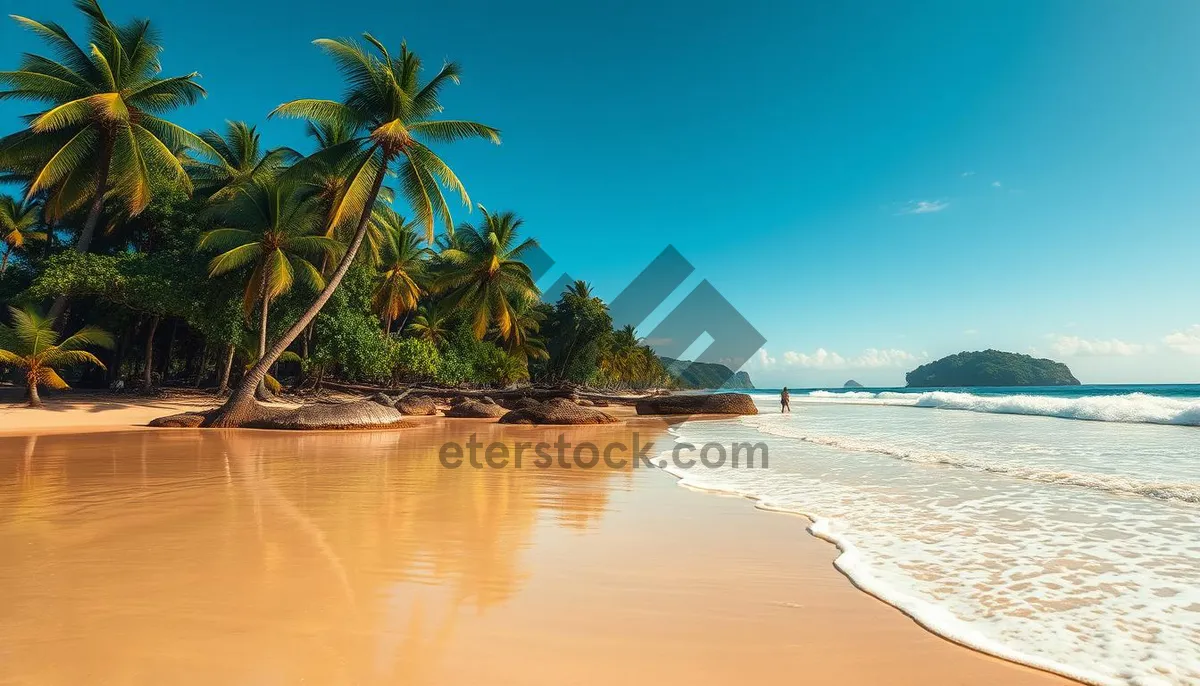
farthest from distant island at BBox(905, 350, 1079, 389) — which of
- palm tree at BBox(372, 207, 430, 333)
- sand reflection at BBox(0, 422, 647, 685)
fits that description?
sand reflection at BBox(0, 422, 647, 685)

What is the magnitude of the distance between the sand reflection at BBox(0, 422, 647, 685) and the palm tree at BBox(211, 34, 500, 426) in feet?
37.2

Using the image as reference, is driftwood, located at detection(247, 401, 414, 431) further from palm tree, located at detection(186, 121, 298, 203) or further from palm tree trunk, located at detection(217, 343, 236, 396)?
palm tree, located at detection(186, 121, 298, 203)

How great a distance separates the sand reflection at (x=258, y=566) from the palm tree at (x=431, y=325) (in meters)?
28.4

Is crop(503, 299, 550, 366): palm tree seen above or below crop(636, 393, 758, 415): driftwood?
above

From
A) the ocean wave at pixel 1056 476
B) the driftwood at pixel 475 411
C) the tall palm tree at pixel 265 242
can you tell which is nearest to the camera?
the ocean wave at pixel 1056 476

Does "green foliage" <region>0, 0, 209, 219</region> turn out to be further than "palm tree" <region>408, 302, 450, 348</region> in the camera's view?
No

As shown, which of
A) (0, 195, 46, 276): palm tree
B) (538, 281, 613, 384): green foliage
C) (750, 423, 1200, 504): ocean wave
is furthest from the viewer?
(538, 281, 613, 384): green foliage

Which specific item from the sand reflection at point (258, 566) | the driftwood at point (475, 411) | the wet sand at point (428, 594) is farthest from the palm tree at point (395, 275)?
the wet sand at point (428, 594)

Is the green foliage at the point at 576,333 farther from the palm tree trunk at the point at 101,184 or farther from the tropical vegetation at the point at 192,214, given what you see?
the palm tree trunk at the point at 101,184

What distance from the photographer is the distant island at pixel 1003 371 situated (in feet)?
375

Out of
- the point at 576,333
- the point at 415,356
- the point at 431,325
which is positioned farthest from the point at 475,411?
the point at 576,333

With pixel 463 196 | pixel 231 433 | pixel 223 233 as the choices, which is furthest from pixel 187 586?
pixel 223 233

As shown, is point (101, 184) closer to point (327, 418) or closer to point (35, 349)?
point (35, 349)

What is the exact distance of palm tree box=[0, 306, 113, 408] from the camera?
15.3m
